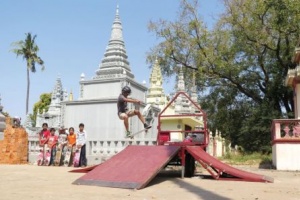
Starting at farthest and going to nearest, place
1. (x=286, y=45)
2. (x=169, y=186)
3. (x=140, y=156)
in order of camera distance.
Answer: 1. (x=286, y=45)
2. (x=140, y=156)
3. (x=169, y=186)

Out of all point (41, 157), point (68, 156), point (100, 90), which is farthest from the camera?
point (100, 90)

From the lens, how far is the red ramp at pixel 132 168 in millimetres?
6797

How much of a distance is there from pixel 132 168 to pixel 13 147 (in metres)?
9.81

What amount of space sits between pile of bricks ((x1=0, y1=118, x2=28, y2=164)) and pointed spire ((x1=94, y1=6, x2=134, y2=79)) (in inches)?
397

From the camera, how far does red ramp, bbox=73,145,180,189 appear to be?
22.3 feet

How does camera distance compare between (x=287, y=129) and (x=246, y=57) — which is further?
(x=246, y=57)

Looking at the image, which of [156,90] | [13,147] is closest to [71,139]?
[13,147]

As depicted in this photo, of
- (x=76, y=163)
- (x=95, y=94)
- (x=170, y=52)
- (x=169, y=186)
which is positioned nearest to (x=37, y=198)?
(x=169, y=186)

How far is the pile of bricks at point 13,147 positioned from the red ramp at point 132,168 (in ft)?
27.8

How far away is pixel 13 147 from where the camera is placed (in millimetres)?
15492

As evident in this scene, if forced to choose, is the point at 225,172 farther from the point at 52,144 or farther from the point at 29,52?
the point at 29,52

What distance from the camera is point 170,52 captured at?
87.5 ft

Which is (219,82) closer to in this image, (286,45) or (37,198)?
(286,45)

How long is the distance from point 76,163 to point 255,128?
14.2 meters
